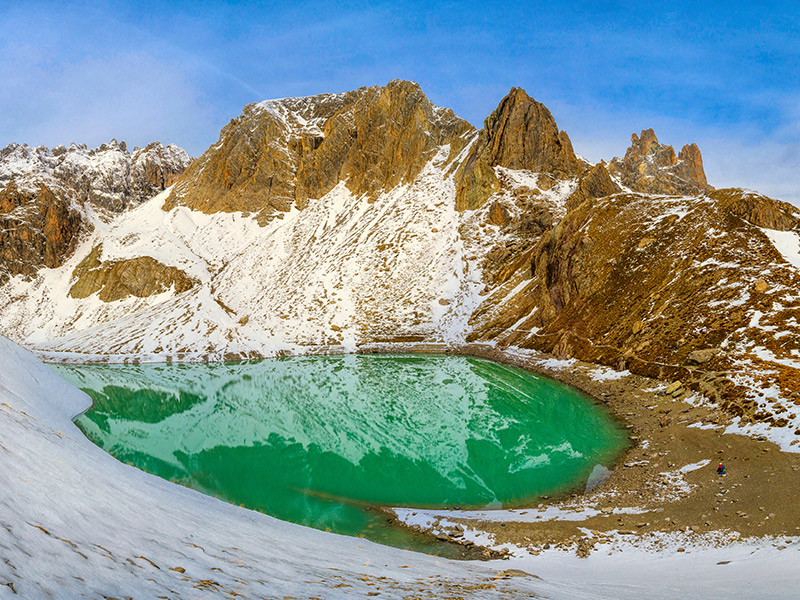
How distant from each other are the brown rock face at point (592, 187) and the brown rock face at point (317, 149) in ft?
96.8

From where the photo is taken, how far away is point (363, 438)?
27.3m

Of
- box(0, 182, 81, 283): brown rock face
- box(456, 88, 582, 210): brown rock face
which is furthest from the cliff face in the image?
box(456, 88, 582, 210): brown rock face

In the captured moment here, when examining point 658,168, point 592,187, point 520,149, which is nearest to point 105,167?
point 520,149

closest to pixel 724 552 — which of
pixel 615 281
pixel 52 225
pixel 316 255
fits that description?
pixel 615 281

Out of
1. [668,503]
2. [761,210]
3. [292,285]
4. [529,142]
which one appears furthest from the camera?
[529,142]

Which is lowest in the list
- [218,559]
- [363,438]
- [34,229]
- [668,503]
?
[363,438]

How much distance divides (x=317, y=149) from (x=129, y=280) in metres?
52.1

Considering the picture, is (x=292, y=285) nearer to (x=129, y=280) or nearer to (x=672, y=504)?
(x=129, y=280)

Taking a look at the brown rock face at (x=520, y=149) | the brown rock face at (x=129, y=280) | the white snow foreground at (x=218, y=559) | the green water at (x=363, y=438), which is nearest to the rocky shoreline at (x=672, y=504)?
the white snow foreground at (x=218, y=559)

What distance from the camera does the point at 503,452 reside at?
23.7m

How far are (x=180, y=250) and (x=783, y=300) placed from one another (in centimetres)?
10499

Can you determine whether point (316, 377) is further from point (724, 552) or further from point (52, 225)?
point (52, 225)

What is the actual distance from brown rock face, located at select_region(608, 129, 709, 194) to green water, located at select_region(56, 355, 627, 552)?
121192mm

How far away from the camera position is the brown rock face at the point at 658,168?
13788cm
